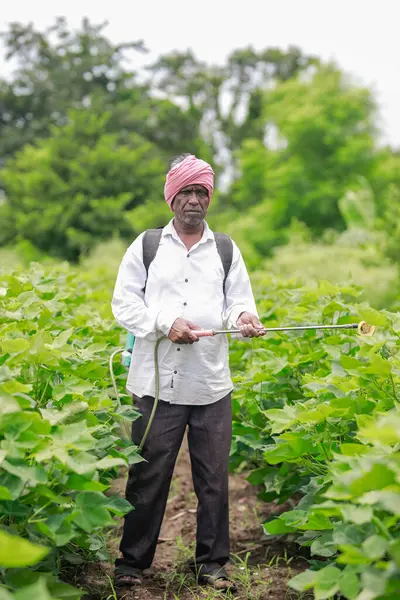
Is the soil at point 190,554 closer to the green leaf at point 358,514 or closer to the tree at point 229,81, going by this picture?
the green leaf at point 358,514

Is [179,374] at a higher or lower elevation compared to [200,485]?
higher

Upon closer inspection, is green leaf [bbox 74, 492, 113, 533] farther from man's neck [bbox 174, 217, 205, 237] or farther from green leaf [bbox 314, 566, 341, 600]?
man's neck [bbox 174, 217, 205, 237]

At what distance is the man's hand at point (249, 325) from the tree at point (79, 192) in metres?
20.5

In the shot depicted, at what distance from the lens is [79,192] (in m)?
25.8

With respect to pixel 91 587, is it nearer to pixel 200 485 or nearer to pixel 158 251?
pixel 200 485

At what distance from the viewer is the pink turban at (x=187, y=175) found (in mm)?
3514

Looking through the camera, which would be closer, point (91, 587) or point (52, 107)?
point (91, 587)

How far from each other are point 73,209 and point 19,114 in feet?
48.8

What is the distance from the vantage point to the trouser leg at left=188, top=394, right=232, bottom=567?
3.56 meters

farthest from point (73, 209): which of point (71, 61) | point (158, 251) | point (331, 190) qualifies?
point (158, 251)

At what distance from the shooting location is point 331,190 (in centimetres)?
2803

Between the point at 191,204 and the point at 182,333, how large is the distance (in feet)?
2.17

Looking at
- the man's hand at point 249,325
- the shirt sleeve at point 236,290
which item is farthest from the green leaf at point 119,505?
the shirt sleeve at point 236,290

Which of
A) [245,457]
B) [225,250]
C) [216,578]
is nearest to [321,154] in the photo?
[245,457]
